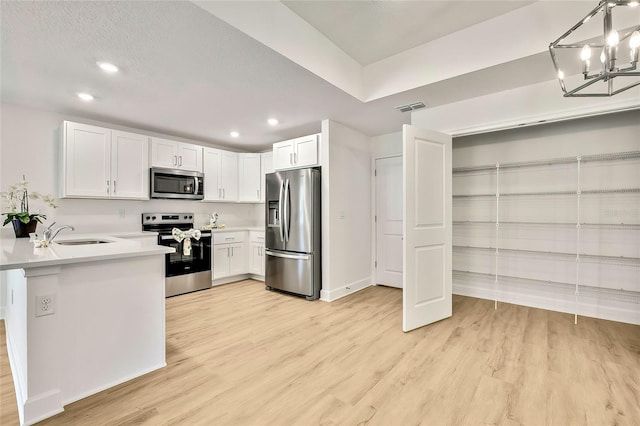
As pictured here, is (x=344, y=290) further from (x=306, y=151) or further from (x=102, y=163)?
(x=102, y=163)

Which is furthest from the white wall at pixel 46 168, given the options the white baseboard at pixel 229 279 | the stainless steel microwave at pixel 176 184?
the white baseboard at pixel 229 279

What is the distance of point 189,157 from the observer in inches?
180

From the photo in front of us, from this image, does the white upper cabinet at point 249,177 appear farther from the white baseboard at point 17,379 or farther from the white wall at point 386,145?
the white baseboard at point 17,379

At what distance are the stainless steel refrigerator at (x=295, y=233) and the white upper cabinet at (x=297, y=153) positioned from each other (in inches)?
8.0

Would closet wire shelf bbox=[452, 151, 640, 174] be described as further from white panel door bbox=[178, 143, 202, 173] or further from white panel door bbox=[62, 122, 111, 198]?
white panel door bbox=[62, 122, 111, 198]

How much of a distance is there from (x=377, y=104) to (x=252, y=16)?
1.76 metres

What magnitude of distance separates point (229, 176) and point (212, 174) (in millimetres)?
327

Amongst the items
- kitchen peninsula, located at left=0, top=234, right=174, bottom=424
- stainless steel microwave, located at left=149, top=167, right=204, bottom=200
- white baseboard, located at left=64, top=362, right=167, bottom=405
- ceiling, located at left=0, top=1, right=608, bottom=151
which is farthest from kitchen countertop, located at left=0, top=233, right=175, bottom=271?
stainless steel microwave, located at left=149, top=167, right=204, bottom=200

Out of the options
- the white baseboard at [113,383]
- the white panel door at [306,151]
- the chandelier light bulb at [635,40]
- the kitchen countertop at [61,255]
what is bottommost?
the white baseboard at [113,383]

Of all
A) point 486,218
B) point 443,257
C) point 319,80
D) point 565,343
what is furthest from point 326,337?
point 486,218

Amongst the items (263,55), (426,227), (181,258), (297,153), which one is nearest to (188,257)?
(181,258)

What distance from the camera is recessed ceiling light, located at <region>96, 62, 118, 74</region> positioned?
2496 millimetres

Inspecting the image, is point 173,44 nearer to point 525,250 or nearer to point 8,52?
point 8,52

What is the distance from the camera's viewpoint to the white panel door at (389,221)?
462 cm
